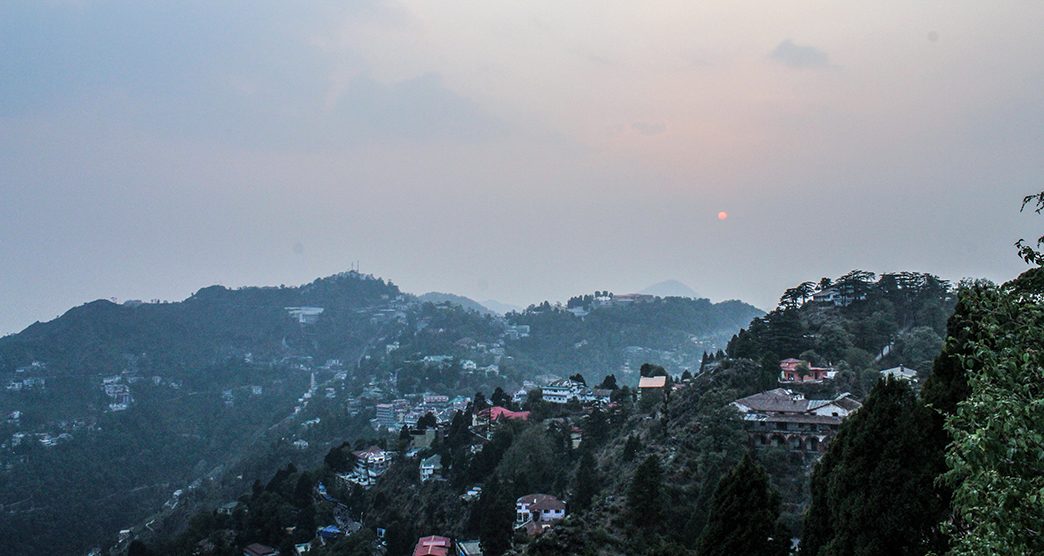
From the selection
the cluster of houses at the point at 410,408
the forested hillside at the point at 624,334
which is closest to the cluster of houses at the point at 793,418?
the cluster of houses at the point at 410,408

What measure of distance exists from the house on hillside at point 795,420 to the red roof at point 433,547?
11490mm

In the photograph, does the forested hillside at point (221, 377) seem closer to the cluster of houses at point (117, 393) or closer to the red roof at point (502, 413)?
the cluster of houses at point (117, 393)

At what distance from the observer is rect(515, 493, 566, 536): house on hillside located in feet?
83.2

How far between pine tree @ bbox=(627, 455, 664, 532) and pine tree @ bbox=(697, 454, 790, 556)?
6.29 m

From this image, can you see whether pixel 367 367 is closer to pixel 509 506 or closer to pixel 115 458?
pixel 115 458

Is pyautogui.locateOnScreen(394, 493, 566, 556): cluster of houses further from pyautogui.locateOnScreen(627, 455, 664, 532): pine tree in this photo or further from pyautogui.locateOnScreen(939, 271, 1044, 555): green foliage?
pyautogui.locateOnScreen(939, 271, 1044, 555): green foliage

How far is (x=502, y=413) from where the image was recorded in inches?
1602

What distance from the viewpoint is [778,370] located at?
27.4 metres

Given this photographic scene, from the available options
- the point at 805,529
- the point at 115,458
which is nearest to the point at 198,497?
the point at 115,458

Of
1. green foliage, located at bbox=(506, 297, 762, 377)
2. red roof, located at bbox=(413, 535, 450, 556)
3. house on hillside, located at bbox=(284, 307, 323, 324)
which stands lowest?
red roof, located at bbox=(413, 535, 450, 556)

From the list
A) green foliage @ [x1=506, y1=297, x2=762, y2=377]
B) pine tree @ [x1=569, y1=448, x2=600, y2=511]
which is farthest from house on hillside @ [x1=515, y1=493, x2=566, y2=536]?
green foliage @ [x1=506, y1=297, x2=762, y2=377]

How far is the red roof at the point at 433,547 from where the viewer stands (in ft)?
86.2

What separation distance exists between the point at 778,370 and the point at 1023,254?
71.1 feet

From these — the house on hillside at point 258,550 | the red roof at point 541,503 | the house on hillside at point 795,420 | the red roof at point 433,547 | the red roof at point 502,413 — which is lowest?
the house on hillside at point 258,550
